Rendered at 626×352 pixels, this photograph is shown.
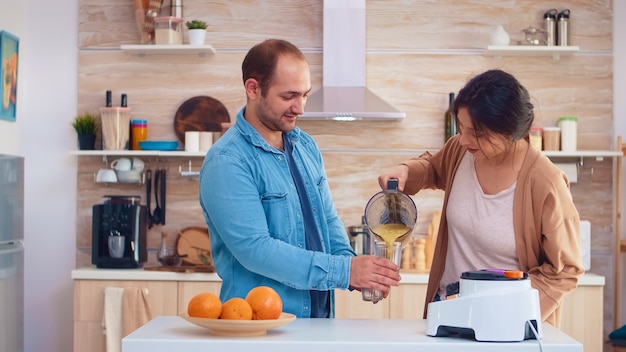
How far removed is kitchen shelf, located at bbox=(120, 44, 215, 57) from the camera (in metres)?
4.91

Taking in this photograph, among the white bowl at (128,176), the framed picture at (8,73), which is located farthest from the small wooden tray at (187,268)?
the framed picture at (8,73)

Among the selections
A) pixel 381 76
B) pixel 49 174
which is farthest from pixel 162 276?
pixel 381 76

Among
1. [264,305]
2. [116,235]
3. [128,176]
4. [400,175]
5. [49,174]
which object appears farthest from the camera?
[49,174]

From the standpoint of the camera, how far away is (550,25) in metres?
4.93

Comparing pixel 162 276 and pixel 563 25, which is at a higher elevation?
pixel 563 25

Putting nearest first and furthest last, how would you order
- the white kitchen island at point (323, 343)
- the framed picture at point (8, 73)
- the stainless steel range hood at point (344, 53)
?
1. the white kitchen island at point (323, 343)
2. the framed picture at point (8, 73)
3. the stainless steel range hood at point (344, 53)

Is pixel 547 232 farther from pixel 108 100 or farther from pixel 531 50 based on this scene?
pixel 108 100

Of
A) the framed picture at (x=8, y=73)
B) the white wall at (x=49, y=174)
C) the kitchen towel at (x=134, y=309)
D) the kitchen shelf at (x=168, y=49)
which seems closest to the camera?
the kitchen towel at (x=134, y=309)

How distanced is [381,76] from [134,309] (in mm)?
1822

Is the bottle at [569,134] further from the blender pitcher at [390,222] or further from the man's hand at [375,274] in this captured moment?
the man's hand at [375,274]

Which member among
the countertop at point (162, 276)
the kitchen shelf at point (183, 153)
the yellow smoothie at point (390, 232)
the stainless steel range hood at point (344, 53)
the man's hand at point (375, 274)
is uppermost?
the stainless steel range hood at point (344, 53)

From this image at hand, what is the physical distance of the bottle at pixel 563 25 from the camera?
4.91m

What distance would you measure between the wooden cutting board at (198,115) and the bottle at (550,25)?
1.79m

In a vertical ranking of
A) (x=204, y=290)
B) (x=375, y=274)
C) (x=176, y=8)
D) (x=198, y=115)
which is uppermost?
(x=176, y=8)
